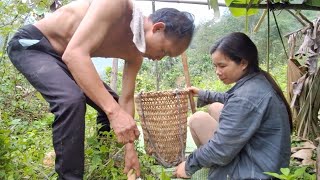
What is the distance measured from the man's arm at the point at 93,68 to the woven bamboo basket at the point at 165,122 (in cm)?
109

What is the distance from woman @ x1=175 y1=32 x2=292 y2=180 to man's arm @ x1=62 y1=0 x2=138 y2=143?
0.45 meters

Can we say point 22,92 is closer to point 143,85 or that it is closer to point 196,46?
point 143,85

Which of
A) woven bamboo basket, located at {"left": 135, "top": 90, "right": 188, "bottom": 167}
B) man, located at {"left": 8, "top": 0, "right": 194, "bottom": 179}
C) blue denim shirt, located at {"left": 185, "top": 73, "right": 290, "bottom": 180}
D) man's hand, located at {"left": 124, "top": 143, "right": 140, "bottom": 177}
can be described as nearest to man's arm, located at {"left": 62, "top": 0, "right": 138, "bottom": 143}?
man, located at {"left": 8, "top": 0, "right": 194, "bottom": 179}

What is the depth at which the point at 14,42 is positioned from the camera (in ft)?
6.22

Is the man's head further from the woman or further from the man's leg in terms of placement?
the man's leg

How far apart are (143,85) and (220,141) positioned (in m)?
4.40

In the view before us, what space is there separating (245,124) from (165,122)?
3.34 feet

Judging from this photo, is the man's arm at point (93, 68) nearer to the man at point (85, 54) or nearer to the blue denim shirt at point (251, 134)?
the man at point (85, 54)

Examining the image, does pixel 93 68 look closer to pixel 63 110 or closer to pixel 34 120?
pixel 63 110

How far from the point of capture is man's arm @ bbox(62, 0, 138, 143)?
61.6 inches

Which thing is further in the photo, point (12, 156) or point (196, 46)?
point (196, 46)

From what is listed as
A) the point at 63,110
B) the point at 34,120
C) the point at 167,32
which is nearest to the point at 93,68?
the point at 63,110

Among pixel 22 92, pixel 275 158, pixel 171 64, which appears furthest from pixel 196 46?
pixel 275 158

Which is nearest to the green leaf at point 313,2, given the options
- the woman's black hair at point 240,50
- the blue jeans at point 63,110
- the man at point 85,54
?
the woman's black hair at point 240,50
